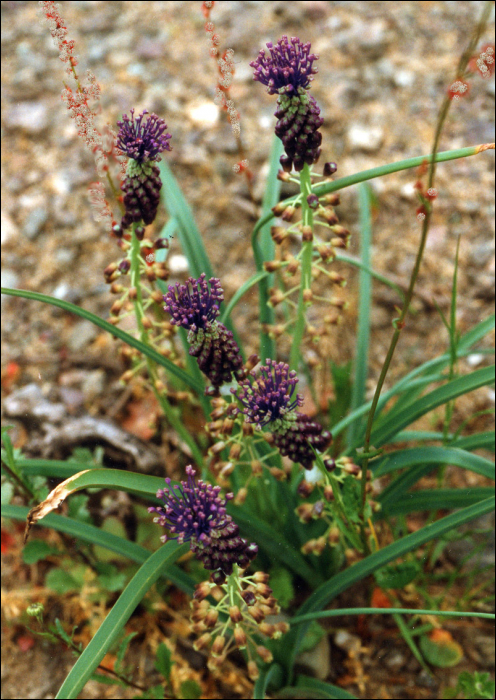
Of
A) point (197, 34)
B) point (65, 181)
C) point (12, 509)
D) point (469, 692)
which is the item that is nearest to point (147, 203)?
point (12, 509)

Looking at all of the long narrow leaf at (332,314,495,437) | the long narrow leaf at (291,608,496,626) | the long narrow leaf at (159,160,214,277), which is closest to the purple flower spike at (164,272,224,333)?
the long narrow leaf at (291,608,496,626)

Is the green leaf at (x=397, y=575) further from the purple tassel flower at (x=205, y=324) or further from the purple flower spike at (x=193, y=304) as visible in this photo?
the purple flower spike at (x=193, y=304)

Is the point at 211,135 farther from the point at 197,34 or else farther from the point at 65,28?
the point at 65,28

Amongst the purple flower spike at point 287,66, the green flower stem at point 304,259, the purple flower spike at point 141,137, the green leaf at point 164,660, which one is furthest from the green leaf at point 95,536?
the purple flower spike at point 287,66

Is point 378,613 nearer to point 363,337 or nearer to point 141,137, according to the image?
point 363,337

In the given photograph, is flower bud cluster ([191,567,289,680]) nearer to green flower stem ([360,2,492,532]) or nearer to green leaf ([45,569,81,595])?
green flower stem ([360,2,492,532])

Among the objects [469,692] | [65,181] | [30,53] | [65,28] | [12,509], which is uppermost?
[30,53]
